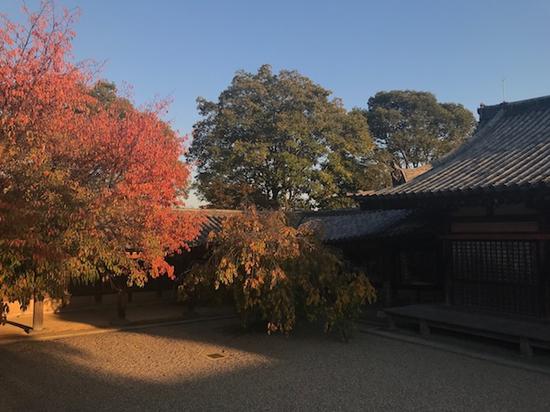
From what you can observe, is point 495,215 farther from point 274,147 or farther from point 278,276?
point 274,147

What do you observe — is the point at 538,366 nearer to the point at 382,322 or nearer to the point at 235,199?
the point at 382,322

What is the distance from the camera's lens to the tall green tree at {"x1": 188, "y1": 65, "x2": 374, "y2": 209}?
104ft

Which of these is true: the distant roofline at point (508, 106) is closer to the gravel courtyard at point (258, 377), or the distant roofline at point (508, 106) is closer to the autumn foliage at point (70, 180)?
the gravel courtyard at point (258, 377)

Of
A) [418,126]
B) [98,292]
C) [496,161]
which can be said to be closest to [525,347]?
[496,161]

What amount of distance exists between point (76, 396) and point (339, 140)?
2750cm

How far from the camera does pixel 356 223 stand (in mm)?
19016

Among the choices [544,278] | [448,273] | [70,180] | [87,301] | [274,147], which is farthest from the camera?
[274,147]

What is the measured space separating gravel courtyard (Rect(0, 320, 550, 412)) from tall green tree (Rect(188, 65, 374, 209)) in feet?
65.4

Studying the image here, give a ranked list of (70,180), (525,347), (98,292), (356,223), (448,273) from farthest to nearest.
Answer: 1. (356,223)
2. (98,292)
3. (448,273)
4. (525,347)
5. (70,180)

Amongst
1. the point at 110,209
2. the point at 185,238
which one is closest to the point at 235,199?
the point at 185,238

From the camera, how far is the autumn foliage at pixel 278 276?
11.2 m

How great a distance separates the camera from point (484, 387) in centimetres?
808

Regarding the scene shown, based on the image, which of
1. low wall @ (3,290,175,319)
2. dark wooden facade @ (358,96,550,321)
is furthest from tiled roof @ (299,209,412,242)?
low wall @ (3,290,175,319)

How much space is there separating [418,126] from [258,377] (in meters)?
40.3
